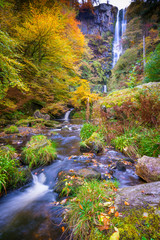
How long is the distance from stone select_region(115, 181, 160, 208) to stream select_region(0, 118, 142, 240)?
1.03 metres

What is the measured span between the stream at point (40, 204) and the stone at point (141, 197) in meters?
1.03

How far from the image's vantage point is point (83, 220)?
1.51 metres

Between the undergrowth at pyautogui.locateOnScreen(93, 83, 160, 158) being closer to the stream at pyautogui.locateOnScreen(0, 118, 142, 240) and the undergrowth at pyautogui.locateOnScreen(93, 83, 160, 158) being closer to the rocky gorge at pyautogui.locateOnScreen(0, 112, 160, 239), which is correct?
the rocky gorge at pyautogui.locateOnScreen(0, 112, 160, 239)

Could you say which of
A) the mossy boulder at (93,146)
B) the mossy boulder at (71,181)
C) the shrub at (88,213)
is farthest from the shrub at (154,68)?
the shrub at (88,213)

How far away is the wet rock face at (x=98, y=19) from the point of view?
3450 centimetres

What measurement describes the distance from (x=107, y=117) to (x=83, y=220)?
497 cm

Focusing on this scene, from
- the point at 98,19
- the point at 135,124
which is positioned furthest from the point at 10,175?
the point at 98,19

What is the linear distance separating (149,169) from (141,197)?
51.5 inches

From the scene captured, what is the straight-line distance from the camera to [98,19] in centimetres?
3556

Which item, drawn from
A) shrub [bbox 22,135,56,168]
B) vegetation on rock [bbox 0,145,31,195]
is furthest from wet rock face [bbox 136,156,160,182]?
vegetation on rock [bbox 0,145,31,195]

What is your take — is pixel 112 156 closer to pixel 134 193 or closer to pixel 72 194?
pixel 72 194

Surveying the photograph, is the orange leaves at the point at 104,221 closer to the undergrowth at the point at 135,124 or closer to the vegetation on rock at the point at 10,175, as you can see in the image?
the vegetation on rock at the point at 10,175

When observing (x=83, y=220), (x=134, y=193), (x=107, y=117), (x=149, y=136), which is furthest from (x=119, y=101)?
(x=83, y=220)

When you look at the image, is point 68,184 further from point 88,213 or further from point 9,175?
point 9,175
